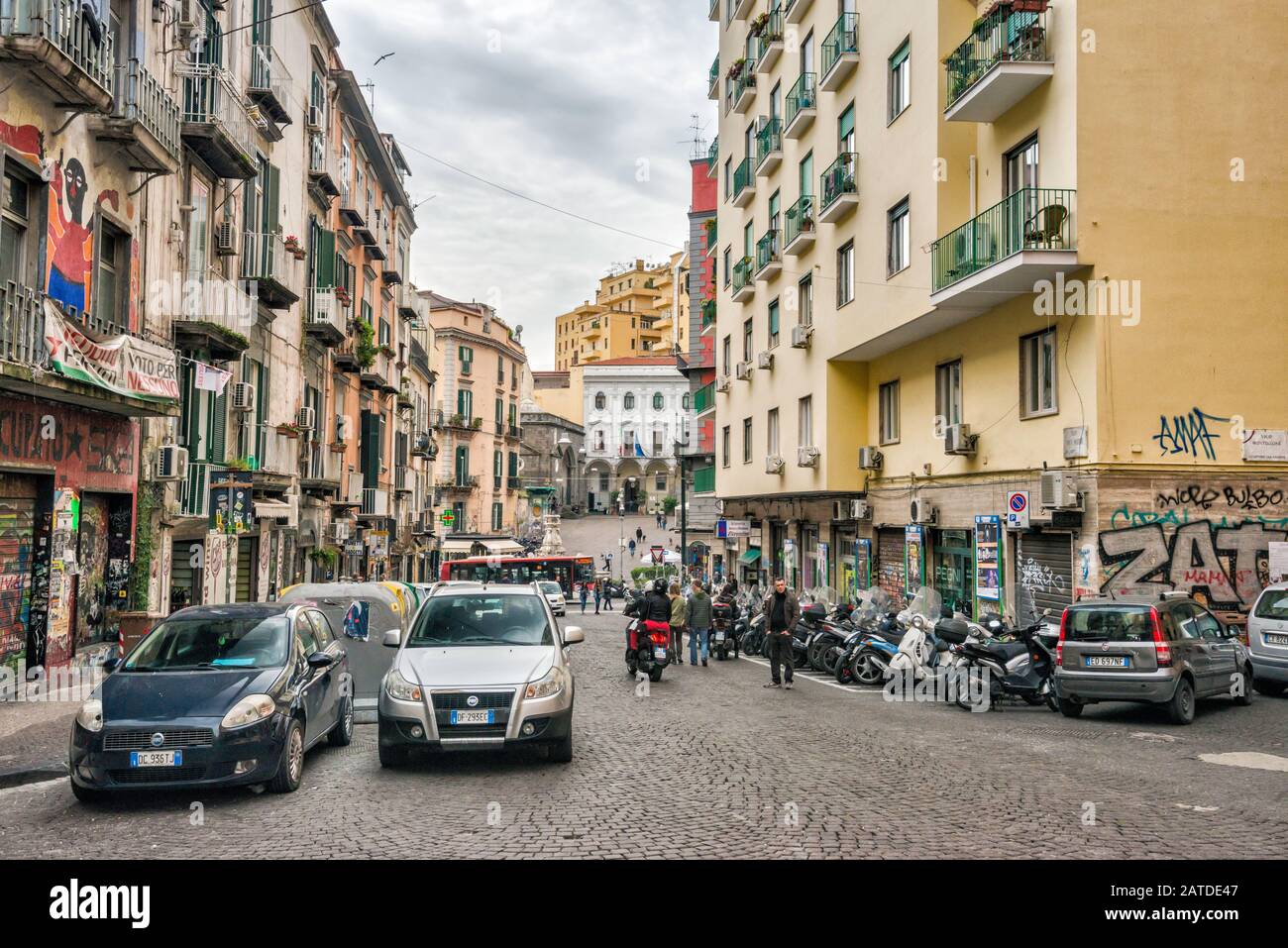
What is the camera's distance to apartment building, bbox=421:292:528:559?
68.6 m

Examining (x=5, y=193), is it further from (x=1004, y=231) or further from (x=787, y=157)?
(x=787, y=157)

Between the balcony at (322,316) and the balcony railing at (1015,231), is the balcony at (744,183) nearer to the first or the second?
the balcony at (322,316)

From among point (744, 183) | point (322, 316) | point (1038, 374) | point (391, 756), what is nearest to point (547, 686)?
point (391, 756)

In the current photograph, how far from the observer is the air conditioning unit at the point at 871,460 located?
85.5ft

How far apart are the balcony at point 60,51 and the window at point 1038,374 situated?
48.5 ft

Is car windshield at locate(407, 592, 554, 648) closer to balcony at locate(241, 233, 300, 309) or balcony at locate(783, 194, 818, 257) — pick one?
balcony at locate(241, 233, 300, 309)

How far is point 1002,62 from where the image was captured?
17453 mm

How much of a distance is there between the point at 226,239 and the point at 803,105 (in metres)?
15.9

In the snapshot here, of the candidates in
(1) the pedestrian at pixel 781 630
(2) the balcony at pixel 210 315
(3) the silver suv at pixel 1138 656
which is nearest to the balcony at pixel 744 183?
(2) the balcony at pixel 210 315

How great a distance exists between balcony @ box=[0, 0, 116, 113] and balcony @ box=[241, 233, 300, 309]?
7.19 meters

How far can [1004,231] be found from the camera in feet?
58.5

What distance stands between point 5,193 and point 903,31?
1740 cm

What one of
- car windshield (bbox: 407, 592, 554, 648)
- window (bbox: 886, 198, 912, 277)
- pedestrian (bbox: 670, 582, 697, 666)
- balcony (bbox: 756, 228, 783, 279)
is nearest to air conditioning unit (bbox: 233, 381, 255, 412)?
pedestrian (bbox: 670, 582, 697, 666)

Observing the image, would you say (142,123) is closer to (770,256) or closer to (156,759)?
(156,759)
